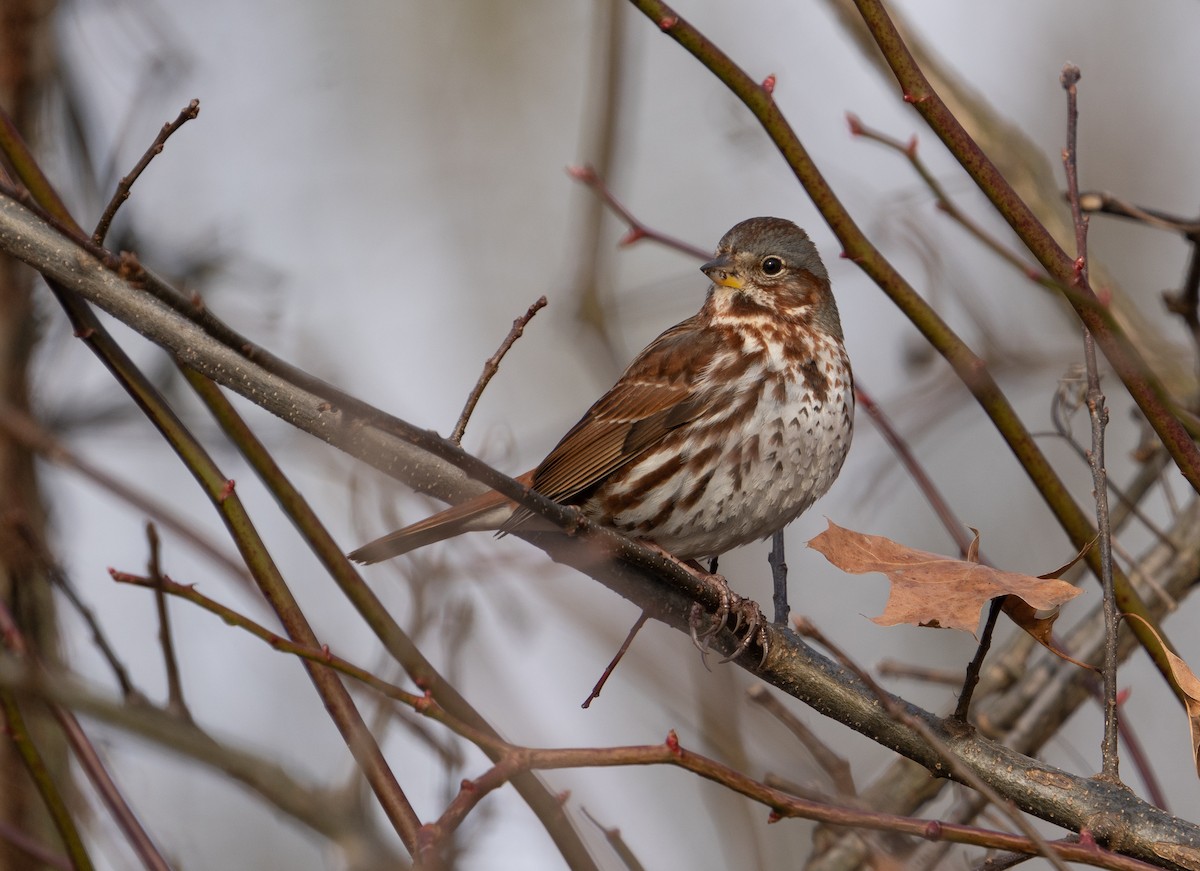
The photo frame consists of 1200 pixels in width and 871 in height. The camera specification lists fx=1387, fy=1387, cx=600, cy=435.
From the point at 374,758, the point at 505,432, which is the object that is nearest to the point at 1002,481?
the point at 505,432

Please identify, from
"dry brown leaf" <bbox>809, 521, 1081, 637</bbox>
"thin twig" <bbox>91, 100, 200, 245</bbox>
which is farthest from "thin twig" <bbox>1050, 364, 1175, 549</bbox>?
"thin twig" <bbox>91, 100, 200, 245</bbox>

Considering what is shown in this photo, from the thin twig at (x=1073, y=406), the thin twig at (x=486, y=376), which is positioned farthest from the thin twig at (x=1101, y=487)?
the thin twig at (x=486, y=376)

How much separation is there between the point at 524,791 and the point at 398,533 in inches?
63.0

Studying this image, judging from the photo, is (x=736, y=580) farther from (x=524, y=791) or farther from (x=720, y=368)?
(x=524, y=791)

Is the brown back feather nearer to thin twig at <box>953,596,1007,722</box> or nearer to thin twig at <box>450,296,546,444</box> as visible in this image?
thin twig at <box>450,296,546,444</box>

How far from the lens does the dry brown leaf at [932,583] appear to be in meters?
2.56

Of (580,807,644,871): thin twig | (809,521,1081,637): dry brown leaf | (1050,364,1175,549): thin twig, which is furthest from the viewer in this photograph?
(1050,364,1175,549): thin twig

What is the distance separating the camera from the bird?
4.73 meters

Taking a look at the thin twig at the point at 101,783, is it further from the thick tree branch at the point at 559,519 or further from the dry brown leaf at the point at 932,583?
the dry brown leaf at the point at 932,583

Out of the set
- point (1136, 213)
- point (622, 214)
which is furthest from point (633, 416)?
point (1136, 213)

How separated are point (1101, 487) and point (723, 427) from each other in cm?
220

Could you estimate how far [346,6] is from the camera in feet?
35.7

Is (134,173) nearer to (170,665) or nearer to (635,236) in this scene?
(170,665)

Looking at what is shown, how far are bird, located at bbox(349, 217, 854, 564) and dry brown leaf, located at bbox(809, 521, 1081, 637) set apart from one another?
179 cm
